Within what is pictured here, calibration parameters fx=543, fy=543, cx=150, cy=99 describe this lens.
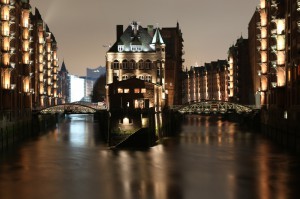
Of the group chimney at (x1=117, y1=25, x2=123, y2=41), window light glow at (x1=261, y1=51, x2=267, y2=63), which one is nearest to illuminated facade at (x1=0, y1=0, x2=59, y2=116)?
chimney at (x1=117, y1=25, x2=123, y2=41)

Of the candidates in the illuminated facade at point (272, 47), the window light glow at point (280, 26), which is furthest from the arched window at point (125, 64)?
the window light glow at point (280, 26)

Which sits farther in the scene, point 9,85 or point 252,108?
point 252,108

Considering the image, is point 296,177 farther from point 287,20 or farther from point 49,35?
point 49,35

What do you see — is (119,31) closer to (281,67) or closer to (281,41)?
(281,41)

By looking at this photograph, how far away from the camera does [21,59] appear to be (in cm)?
9031

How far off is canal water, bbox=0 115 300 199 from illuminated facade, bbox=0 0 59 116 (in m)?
9.22

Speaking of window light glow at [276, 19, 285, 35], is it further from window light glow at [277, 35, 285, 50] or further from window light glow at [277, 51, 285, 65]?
window light glow at [277, 51, 285, 65]

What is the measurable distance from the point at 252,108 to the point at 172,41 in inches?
1873

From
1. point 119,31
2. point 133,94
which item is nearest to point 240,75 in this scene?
point 119,31

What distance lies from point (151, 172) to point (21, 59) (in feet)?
148

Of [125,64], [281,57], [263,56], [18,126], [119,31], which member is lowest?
[18,126]

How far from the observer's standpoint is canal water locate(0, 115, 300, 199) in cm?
4341

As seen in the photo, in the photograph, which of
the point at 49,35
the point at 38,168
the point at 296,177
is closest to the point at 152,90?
the point at 38,168

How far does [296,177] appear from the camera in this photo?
161 feet
